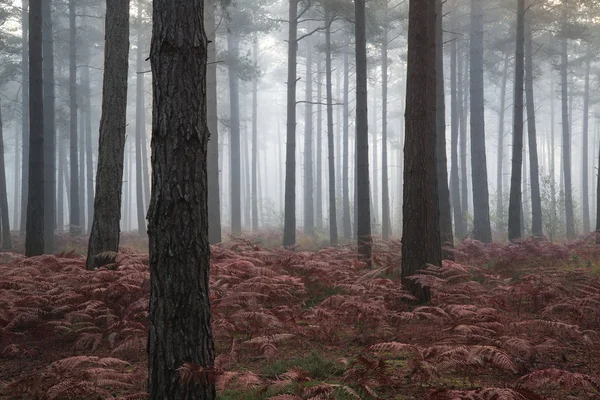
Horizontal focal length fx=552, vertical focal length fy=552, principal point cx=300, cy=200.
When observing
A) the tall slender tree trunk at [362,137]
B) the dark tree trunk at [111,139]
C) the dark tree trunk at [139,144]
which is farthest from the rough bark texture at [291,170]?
the dark tree trunk at [139,144]

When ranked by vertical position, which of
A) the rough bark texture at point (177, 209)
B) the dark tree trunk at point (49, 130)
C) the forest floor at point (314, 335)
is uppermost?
the dark tree trunk at point (49, 130)

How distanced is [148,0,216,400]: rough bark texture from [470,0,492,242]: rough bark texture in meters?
15.8

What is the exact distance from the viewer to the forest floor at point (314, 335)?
14.4 feet

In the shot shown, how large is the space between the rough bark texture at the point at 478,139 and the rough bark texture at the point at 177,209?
51.7ft

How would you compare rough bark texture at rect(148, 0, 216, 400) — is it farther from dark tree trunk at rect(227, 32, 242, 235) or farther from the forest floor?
dark tree trunk at rect(227, 32, 242, 235)

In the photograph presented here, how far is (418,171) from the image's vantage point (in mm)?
7430

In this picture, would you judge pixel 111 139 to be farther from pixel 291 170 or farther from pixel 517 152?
pixel 517 152

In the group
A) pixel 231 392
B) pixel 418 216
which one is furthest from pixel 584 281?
pixel 231 392

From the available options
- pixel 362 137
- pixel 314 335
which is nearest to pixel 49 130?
pixel 362 137

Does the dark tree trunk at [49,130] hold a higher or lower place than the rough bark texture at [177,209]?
higher

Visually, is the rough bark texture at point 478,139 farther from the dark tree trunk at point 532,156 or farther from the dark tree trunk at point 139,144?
the dark tree trunk at point 139,144

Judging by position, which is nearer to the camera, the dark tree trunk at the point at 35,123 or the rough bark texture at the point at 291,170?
the dark tree trunk at the point at 35,123

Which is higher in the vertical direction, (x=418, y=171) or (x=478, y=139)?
(x=478, y=139)

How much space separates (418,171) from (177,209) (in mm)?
4328
